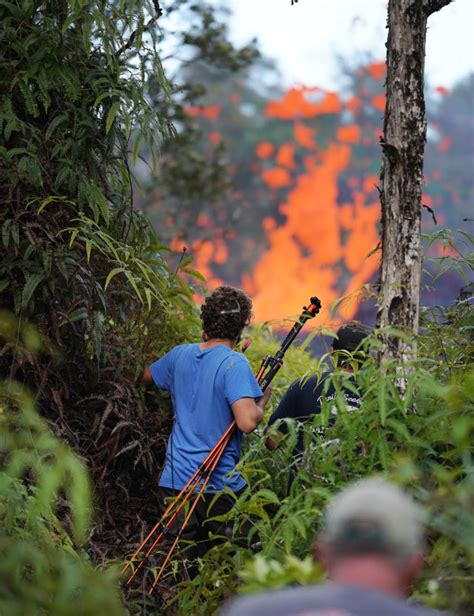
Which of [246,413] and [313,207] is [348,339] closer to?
[246,413]

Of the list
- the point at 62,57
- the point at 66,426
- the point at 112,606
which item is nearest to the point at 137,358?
the point at 66,426

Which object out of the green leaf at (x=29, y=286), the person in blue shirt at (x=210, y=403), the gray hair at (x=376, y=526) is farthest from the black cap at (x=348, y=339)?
the gray hair at (x=376, y=526)

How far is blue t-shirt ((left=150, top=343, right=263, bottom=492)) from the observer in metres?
4.65

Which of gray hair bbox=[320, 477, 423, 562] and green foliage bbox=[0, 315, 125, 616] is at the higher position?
gray hair bbox=[320, 477, 423, 562]

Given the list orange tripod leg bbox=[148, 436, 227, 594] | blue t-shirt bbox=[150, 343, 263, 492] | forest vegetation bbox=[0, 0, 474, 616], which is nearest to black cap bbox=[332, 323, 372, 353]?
forest vegetation bbox=[0, 0, 474, 616]

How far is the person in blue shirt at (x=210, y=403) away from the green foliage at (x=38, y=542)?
2.44ft

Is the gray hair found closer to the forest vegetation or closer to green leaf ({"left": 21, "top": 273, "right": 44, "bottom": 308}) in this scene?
the forest vegetation

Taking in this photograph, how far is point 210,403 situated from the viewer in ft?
15.5

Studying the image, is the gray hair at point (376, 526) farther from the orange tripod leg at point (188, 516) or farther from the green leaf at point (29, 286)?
the green leaf at point (29, 286)

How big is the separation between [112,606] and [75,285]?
2709mm

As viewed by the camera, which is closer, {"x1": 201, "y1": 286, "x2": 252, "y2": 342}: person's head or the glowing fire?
{"x1": 201, "y1": 286, "x2": 252, "y2": 342}: person's head

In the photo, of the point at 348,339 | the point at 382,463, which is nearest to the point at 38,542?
the point at 382,463

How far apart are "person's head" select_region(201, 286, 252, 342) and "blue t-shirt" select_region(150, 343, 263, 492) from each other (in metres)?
0.10

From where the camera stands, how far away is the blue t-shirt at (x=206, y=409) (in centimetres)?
465
